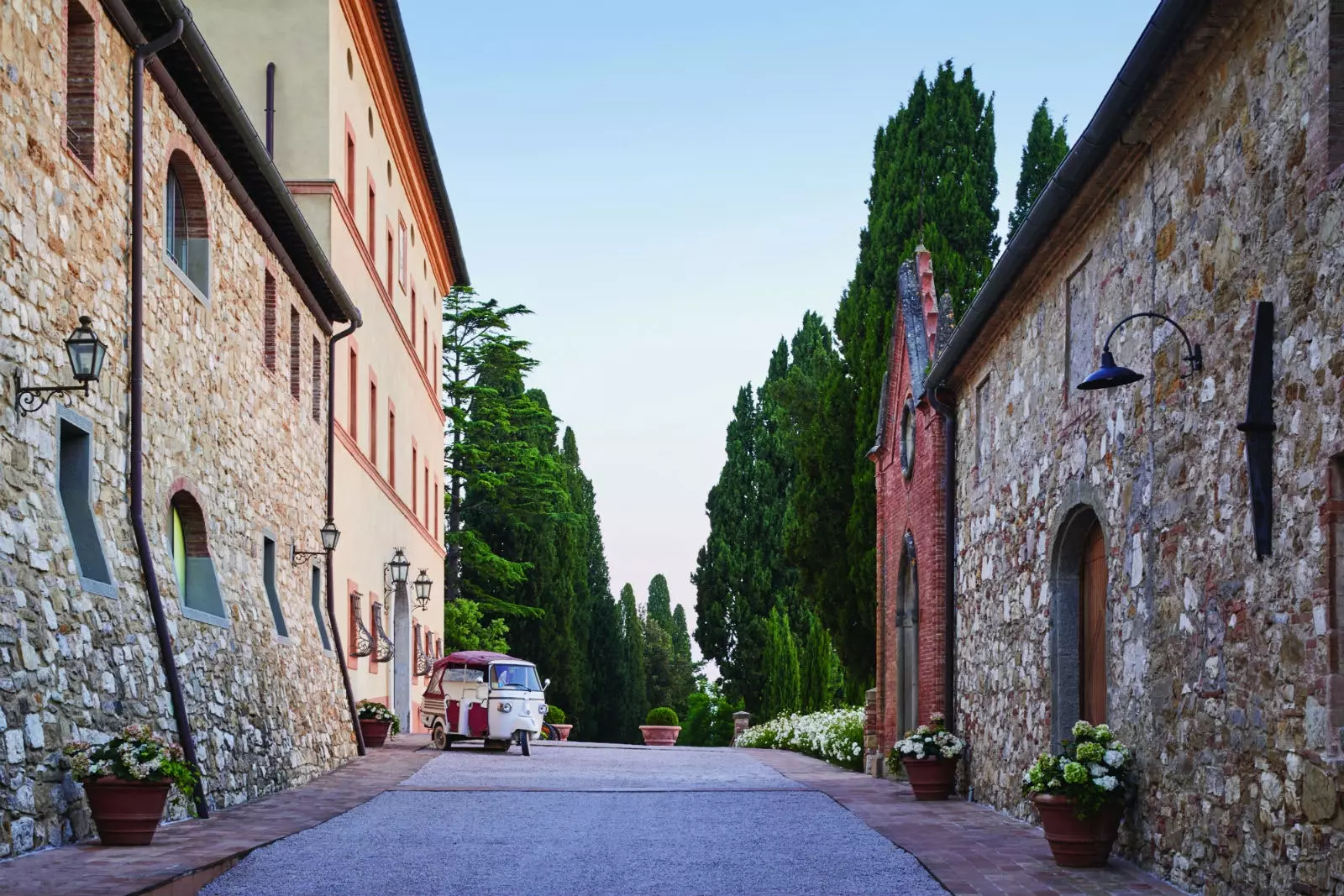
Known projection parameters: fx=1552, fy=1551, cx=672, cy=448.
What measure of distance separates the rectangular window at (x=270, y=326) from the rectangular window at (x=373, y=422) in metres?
9.29

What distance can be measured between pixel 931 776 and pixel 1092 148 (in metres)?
7.54

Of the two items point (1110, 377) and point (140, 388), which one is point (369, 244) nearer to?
point (140, 388)

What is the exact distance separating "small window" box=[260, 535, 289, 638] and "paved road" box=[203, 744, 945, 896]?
7.24 feet

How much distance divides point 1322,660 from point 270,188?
12.0m

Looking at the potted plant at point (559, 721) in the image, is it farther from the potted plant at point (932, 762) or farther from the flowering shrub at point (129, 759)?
the flowering shrub at point (129, 759)

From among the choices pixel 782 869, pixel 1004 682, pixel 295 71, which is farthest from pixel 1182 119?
pixel 295 71

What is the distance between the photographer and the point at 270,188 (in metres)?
16.0

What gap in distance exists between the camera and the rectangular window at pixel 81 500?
10594 millimetres

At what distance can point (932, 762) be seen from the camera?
15695 mm

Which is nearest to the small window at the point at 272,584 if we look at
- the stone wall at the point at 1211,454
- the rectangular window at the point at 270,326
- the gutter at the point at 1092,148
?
the rectangular window at the point at 270,326

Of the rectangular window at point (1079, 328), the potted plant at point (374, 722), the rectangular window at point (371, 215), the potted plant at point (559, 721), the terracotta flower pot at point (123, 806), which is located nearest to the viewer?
the terracotta flower pot at point (123, 806)

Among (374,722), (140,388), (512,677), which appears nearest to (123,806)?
(140,388)

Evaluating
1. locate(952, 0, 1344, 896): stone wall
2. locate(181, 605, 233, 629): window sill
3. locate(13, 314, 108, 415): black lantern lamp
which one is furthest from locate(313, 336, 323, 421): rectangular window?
locate(952, 0, 1344, 896): stone wall

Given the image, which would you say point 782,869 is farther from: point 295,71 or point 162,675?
point 295,71
